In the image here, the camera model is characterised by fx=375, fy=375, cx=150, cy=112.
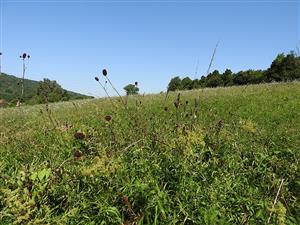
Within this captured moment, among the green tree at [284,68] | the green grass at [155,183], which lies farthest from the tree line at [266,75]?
the green grass at [155,183]

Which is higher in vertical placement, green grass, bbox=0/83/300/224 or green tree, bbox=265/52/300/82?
green tree, bbox=265/52/300/82

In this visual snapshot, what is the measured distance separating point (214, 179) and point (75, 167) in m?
1.61

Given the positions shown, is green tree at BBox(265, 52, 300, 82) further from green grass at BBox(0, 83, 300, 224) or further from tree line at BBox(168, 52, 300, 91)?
green grass at BBox(0, 83, 300, 224)

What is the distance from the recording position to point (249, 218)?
3836 mm

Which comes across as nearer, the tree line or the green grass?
the green grass

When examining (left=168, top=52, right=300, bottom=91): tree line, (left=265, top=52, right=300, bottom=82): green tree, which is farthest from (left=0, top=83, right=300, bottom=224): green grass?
(left=265, top=52, right=300, bottom=82): green tree

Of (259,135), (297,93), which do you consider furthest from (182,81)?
(259,135)

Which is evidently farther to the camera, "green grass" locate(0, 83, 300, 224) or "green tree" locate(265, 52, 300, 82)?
"green tree" locate(265, 52, 300, 82)

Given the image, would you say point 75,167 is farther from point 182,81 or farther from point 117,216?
point 182,81

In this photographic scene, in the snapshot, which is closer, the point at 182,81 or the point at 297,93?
the point at 297,93

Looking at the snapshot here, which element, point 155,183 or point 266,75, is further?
point 266,75

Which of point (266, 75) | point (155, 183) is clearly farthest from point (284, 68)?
point (155, 183)

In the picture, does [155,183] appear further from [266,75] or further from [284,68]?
[266,75]

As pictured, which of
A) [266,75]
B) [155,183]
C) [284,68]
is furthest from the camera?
[266,75]
